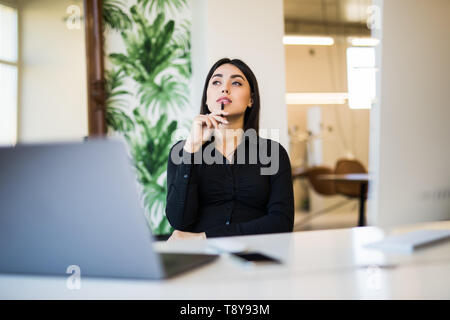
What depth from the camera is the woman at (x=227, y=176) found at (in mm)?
1705

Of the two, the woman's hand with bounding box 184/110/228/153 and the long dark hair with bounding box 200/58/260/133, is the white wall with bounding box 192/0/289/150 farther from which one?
the woman's hand with bounding box 184/110/228/153

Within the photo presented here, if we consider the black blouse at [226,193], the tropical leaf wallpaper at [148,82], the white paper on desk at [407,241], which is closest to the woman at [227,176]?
the black blouse at [226,193]

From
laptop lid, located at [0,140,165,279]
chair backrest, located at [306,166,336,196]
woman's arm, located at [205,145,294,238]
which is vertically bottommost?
chair backrest, located at [306,166,336,196]

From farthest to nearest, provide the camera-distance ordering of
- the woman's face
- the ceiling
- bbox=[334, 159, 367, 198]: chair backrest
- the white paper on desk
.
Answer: the ceiling → bbox=[334, 159, 367, 198]: chair backrest → the woman's face → the white paper on desk

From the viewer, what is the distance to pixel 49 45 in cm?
334

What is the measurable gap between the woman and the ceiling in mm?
5616

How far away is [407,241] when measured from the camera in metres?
1.02

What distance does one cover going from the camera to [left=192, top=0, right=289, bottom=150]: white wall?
10.4 ft

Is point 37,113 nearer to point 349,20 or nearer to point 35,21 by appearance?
point 35,21

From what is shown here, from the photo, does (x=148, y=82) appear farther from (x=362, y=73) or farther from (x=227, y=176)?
(x=362, y=73)

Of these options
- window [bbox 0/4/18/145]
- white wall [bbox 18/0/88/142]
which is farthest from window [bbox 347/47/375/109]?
window [bbox 0/4/18/145]

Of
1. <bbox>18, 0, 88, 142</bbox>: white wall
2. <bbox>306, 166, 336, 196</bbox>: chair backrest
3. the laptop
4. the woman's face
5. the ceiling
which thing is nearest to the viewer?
the laptop

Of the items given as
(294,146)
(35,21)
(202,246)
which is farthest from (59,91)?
(294,146)
